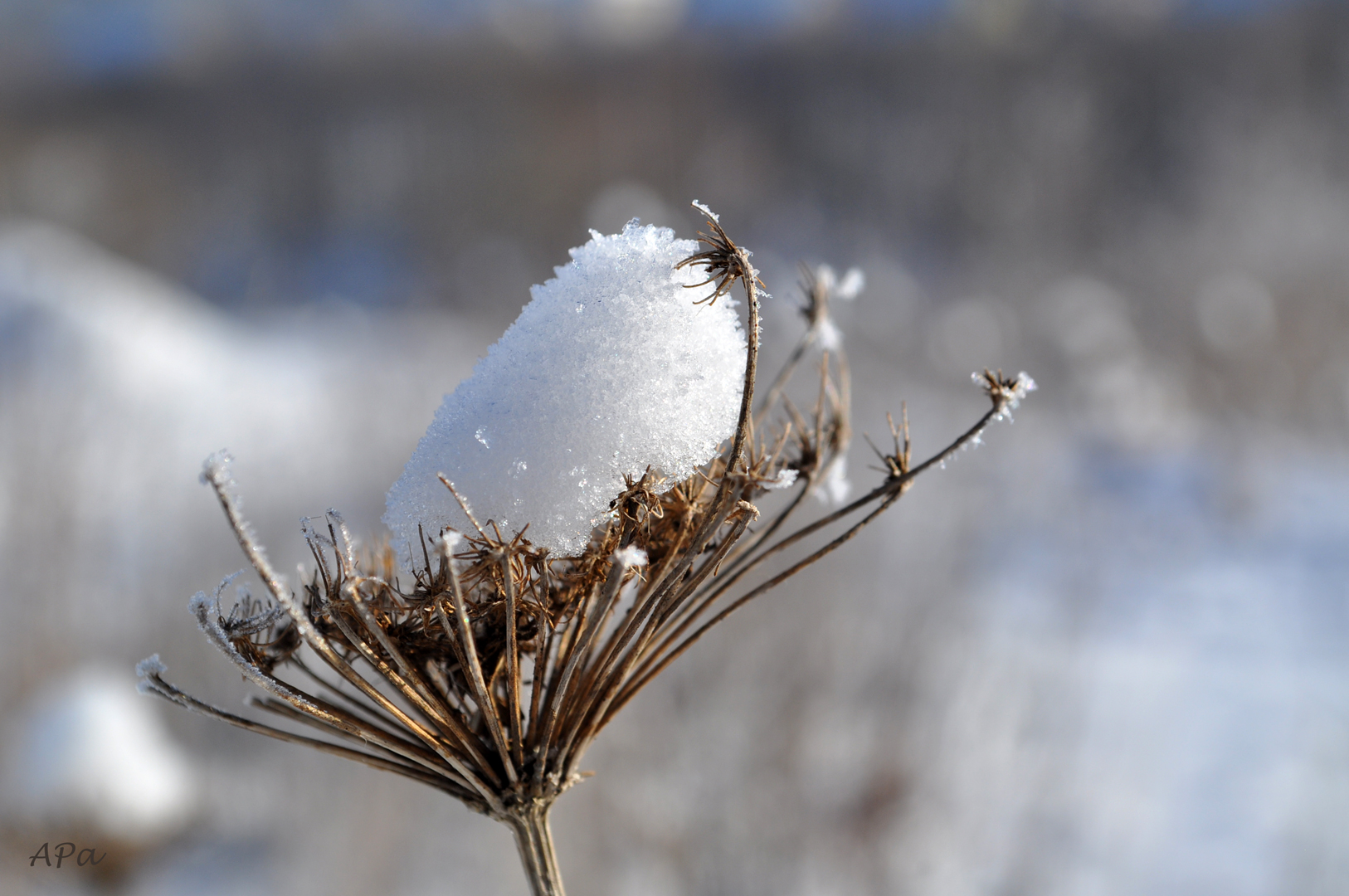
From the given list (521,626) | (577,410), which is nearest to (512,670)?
(521,626)

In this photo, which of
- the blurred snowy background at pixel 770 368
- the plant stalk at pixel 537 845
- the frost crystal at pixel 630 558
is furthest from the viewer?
the blurred snowy background at pixel 770 368

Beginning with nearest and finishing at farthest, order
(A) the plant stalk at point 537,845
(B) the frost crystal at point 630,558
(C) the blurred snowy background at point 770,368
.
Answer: (B) the frost crystal at point 630,558 → (A) the plant stalk at point 537,845 → (C) the blurred snowy background at point 770,368

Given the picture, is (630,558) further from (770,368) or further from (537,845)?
(770,368)

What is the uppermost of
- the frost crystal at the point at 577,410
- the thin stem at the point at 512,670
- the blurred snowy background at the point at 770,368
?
the blurred snowy background at the point at 770,368

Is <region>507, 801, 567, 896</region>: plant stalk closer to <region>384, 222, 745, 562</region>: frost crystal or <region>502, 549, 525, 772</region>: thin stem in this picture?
<region>502, 549, 525, 772</region>: thin stem

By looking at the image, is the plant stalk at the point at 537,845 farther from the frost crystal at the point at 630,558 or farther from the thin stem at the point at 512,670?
the frost crystal at the point at 630,558

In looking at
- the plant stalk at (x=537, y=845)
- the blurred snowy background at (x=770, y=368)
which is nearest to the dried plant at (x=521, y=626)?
the plant stalk at (x=537, y=845)

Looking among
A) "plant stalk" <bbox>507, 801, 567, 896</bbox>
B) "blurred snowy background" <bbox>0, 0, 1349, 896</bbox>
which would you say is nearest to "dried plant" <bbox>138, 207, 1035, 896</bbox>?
"plant stalk" <bbox>507, 801, 567, 896</bbox>
